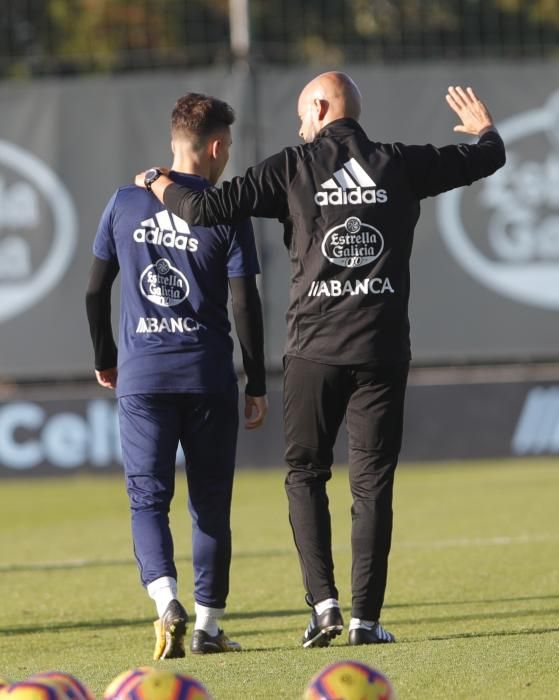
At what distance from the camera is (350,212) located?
5508mm

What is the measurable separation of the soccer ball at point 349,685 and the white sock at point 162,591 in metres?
1.51

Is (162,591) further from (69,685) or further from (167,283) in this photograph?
(69,685)

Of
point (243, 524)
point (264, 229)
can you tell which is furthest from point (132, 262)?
point (264, 229)

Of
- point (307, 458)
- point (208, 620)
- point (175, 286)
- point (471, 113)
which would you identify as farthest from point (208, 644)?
point (471, 113)

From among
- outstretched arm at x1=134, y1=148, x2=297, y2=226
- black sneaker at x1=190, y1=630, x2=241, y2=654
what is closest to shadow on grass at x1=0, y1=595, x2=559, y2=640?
black sneaker at x1=190, y1=630, x2=241, y2=654

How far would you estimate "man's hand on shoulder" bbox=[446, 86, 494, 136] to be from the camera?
5785 mm

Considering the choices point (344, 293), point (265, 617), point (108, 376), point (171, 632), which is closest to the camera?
point (171, 632)

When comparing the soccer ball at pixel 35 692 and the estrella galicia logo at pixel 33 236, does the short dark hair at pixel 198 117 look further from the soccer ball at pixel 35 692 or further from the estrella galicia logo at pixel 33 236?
the estrella galicia logo at pixel 33 236

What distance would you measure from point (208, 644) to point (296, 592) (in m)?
1.93

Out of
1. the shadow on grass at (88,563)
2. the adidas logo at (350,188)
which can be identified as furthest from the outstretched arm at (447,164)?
the shadow on grass at (88,563)

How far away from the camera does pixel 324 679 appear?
3.98 meters

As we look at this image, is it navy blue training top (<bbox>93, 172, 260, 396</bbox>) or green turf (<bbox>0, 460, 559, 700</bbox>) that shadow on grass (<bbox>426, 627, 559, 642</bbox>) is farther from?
navy blue training top (<bbox>93, 172, 260, 396</bbox>)

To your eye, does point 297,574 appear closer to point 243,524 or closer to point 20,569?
point 20,569

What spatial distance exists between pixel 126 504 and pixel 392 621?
21.9 ft
